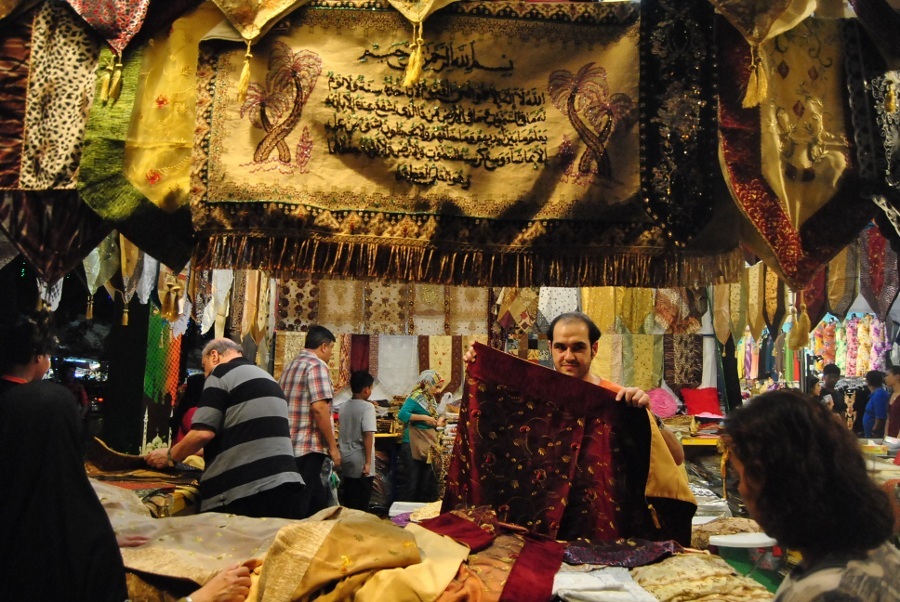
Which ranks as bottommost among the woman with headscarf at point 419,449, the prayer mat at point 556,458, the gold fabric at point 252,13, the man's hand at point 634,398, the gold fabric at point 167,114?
the woman with headscarf at point 419,449

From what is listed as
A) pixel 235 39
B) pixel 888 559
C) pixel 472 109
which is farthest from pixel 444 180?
pixel 888 559

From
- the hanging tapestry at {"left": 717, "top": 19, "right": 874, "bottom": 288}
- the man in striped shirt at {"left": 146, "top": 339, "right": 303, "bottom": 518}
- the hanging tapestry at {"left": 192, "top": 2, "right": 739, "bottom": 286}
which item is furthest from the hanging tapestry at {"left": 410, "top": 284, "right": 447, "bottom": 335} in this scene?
the hanging tapestry at {"left": 717, "top": 19, "right": 874, "bottom": 288}

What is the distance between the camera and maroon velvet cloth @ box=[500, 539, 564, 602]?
7.27 feet

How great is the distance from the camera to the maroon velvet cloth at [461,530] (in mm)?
2566

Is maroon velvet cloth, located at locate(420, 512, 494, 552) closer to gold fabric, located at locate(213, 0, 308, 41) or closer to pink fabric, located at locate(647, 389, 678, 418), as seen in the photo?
gold fabric, located at locate(213, 0, 308, 41)

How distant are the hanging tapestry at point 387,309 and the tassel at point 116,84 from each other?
5.63 m

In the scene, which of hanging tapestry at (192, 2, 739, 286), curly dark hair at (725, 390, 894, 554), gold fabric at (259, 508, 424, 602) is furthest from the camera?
hanging tapestry at (192, 2, 739, 286)

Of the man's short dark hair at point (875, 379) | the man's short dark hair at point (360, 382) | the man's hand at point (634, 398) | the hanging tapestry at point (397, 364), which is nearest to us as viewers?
the man's hand at point (634, 398)

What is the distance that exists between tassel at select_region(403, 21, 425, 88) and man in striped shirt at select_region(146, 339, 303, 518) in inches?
87.7

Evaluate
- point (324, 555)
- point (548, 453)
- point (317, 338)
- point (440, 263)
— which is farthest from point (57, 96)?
point (317, 338)

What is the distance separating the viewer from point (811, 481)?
1.43 m

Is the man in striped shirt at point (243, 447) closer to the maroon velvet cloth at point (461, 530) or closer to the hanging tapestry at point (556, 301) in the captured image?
the maroon velvet cloth at point (461, 530)

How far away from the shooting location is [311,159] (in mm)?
2537

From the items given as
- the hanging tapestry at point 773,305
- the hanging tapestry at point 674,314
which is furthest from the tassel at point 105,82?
the hanging tapestry at point 674,314
